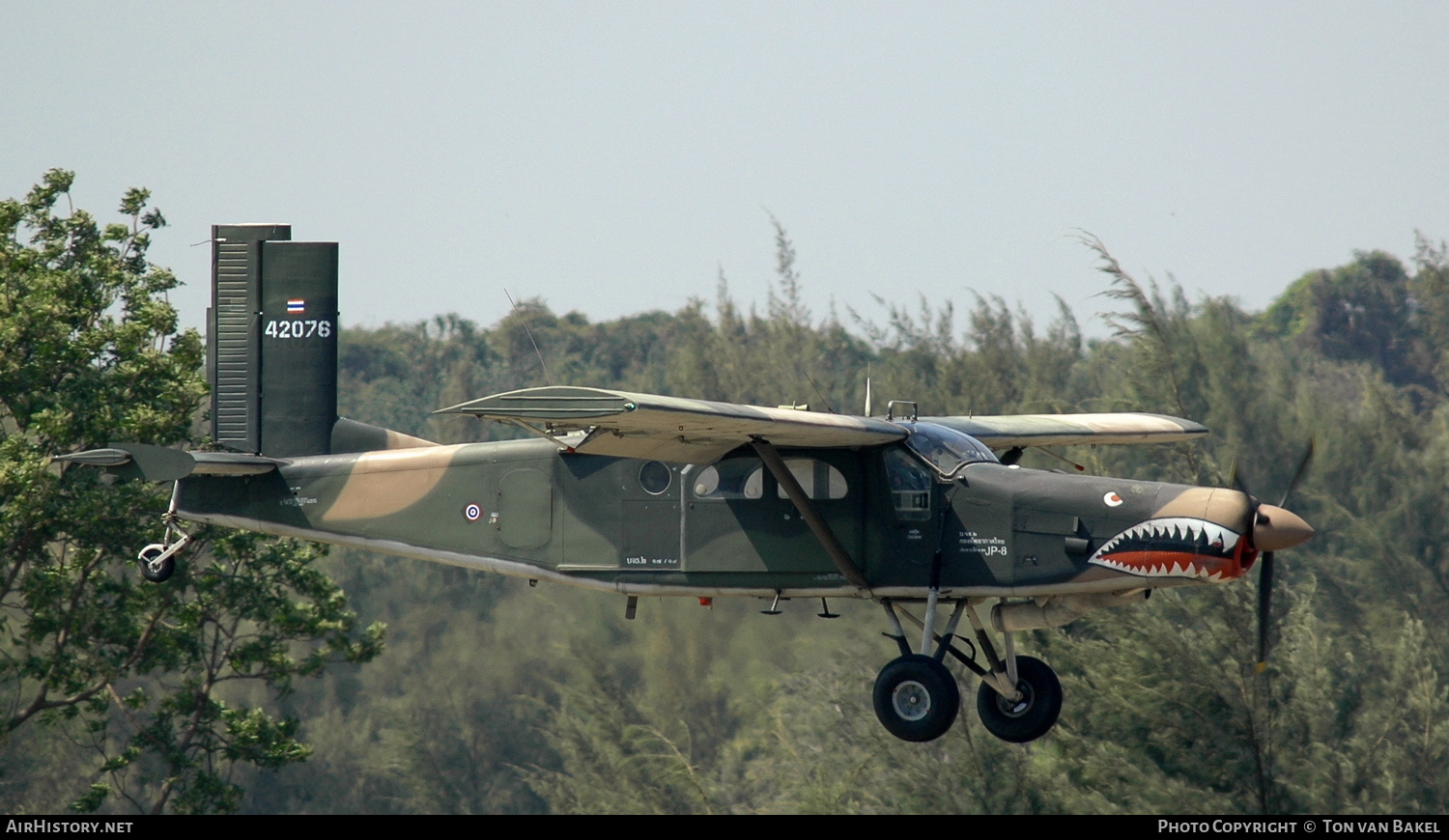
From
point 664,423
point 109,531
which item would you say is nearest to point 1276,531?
point 664,423

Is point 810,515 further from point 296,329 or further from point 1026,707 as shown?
point 296,329

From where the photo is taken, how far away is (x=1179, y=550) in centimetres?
1307

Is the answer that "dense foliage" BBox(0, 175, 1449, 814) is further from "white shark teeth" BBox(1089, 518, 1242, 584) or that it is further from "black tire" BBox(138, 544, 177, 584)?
"white shark teeth" BBox(1089, 518, 1242, 584)

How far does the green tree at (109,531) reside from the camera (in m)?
22.8

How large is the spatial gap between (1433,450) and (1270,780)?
18094 millimetres

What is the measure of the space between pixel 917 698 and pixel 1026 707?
1.38 metres

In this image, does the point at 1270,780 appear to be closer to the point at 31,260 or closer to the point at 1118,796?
the point at 1118,796

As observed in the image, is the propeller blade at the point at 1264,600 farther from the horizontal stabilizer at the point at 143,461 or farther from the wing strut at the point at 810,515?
the horizontal stabilizer at the point at 143,461

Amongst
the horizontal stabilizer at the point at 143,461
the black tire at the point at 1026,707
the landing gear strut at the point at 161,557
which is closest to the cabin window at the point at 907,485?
the black tire at the point at 1026,707

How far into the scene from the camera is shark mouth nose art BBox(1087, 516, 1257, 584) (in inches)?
508

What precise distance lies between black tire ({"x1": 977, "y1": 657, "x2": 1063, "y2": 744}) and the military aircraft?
0.02 m

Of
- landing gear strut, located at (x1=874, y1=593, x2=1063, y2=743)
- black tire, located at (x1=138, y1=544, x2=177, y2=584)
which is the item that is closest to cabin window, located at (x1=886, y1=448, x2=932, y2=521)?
landing gear strut, located at (x1=874, y1=593, x2=1063, y2=743)
